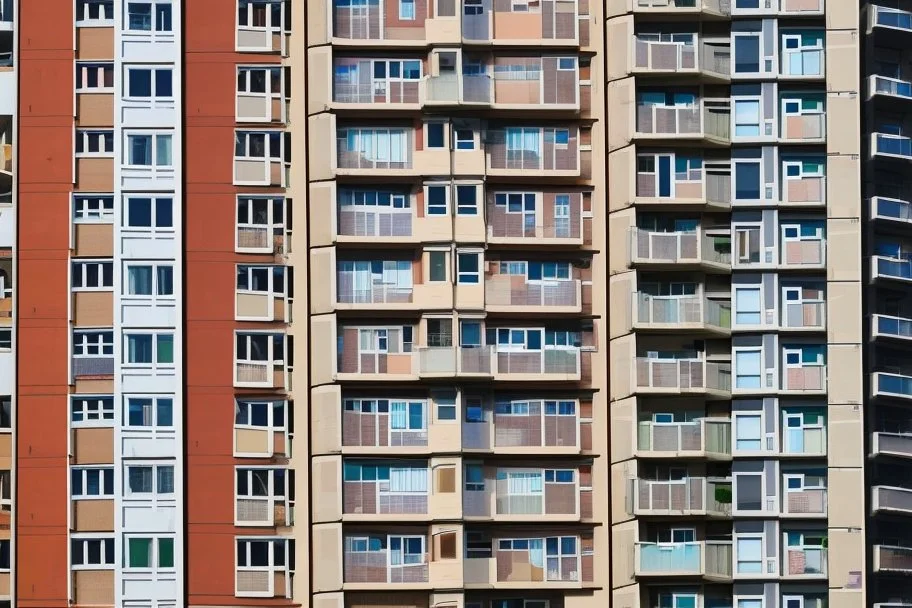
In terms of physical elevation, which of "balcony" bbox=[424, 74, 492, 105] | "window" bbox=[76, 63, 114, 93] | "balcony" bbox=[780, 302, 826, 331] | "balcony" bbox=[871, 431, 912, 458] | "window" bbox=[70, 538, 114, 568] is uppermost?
"window" bbox=[76, 63, 114, 93]

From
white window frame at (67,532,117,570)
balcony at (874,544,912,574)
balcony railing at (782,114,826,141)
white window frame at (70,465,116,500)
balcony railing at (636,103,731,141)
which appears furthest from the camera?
balcony at (874,544,912,574)

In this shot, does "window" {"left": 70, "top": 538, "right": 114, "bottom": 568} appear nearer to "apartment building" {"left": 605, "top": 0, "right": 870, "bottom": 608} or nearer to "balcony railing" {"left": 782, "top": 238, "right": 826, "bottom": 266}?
"apartment building" {"left": 605, "top": 0, "right": 870, "bottom": 608}

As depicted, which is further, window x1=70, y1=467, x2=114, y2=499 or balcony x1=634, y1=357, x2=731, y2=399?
balcony x1=634, y1=357, x2=731, y2=399

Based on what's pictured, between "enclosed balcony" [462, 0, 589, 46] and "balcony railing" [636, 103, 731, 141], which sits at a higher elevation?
"enclosed balcony" [462, 0, 589, 46]

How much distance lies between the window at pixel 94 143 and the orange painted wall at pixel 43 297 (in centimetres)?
38

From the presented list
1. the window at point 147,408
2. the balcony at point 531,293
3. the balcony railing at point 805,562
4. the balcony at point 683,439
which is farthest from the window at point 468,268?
the balcony railing at point 805,562

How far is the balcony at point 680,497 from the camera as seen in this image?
79.0 metres

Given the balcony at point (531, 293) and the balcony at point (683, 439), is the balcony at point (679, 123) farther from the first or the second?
the balcony at point (683, 439)

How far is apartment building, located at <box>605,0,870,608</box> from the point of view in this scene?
7925 cm

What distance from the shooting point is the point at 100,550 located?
78250mm

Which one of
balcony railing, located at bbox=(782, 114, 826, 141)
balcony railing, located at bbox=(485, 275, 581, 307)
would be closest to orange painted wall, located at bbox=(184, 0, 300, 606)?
balcony railing, located at bbox=(485, 275, 581, 307)

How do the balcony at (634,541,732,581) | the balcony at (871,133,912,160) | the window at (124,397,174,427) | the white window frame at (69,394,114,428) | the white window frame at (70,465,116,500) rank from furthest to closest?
the balcony at (871,133,912,160) → the balcony at (634,541,732,581) → the white window frame at (69,394,114,428) → the window at (124,397,174,427) → the white window frame at (70,465,116,500)

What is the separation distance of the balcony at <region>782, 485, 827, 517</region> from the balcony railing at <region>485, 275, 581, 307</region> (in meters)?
A: 10.9

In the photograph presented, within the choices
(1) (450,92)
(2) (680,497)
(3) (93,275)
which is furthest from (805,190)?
(3) (93,275)
